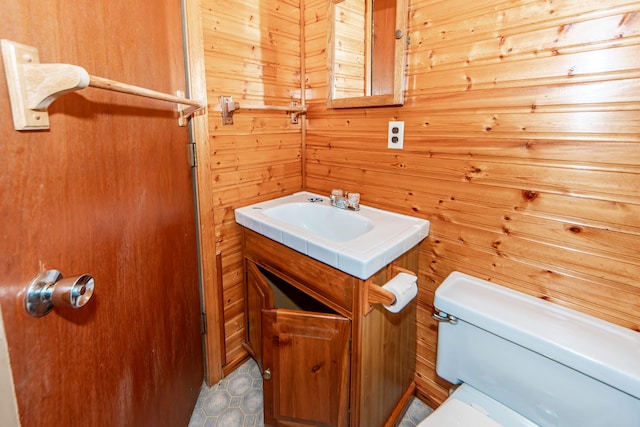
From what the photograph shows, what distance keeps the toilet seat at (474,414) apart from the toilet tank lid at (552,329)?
0.27m

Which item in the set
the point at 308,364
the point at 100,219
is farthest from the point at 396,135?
the point at 100,219

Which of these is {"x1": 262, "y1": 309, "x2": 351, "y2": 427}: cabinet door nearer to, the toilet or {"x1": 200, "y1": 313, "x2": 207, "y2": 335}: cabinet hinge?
the toilet

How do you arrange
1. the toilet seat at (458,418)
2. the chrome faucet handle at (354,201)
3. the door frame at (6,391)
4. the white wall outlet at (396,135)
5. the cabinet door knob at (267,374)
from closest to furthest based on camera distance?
the door frame at (6,391) < the toilet seat at (458,418) < the cabinet door knob at (267,374) < the white wall outlet at (396,135) < the chrome faucet handle at (354,201)

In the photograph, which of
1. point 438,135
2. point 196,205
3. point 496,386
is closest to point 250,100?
point 196,205

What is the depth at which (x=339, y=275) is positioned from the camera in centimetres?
110

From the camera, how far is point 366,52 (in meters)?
1.44

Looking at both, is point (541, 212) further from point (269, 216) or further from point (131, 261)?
point (131, 261)

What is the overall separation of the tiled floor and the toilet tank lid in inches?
26.5

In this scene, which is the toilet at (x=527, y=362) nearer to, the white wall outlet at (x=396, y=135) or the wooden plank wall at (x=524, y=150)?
the wooden plank wall at (x=524, y=150)

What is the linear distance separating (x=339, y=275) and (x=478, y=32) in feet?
3.19

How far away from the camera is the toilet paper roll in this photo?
40.6 inches

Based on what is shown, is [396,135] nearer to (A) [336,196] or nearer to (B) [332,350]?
(A) [336,196]

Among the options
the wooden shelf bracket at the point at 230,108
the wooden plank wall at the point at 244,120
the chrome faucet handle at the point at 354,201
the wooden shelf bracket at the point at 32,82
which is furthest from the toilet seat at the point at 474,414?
the wooden shelf bracket at the point at 230,108

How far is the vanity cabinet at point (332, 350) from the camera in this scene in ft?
3.64
